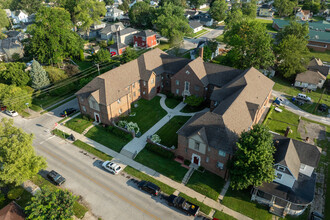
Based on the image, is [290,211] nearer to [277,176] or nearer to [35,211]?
[277,176]

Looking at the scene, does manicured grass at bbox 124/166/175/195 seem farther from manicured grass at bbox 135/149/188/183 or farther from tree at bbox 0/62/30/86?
tree at bbox 0/62/30/86

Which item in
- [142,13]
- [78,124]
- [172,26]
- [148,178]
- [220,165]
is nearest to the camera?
[220,165]

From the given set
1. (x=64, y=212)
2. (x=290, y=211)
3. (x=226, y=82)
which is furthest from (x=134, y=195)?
(x=226, y=82)

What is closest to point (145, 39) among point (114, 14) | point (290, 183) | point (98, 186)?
point (114, 14)

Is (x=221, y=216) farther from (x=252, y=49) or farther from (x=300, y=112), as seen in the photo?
(x=252, y=49)

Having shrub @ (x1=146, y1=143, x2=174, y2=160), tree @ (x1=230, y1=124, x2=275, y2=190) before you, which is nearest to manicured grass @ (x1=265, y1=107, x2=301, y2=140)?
tree @ (x1=230, y1=124, x2=275, y2=190)

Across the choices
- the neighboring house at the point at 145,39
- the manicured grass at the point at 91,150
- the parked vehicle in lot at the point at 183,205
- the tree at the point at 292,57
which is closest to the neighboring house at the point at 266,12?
the neighboring house at the point at 145,39

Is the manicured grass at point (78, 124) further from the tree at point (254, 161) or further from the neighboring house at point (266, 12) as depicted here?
the neighboring house at point (266, 12)
